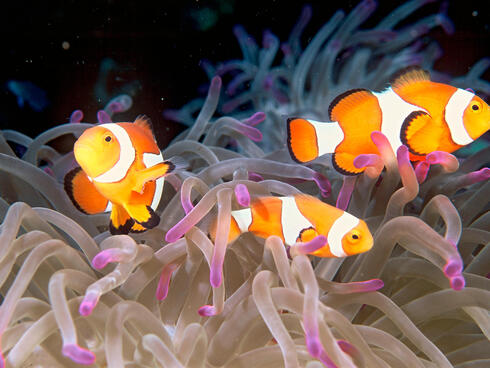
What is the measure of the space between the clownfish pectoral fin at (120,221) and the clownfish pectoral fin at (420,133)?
62 cm

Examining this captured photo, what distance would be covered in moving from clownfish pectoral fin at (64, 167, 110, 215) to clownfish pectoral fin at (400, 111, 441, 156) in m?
0.67

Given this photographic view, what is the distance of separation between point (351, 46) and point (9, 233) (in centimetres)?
175

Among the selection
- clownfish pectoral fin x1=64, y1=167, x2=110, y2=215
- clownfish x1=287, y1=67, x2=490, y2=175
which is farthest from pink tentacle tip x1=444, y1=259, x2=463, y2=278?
clownfish pectoral fin x1=64, y1=167, x2=110, y2=215

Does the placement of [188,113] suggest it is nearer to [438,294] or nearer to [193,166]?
[193,166]

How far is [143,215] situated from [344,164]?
1.44ft

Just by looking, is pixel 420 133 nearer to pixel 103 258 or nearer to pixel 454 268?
pixel 454 268

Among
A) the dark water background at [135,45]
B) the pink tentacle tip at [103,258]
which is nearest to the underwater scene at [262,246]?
the pink tentacle tip at [103,258]

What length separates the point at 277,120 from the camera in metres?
2.03

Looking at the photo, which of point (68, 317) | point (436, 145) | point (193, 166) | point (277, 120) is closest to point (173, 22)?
point (277, 120)

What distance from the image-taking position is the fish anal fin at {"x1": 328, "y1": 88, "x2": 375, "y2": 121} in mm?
1152

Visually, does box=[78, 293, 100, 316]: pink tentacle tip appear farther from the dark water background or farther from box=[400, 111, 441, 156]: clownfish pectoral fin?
the dark water background

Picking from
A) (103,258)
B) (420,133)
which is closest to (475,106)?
(420,133)

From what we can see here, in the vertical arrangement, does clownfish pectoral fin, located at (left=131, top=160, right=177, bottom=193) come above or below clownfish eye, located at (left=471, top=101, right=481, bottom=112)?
below

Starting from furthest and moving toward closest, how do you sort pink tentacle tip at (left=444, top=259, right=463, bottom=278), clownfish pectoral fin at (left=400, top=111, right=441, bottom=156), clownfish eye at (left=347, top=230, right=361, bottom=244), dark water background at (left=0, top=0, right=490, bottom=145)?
dark water background at (left=0, top=0, right=490, bottom=145), clownfish pectoral fin at (left=400, top=111, right=441, bottom=156), clownfish eye at (left=347, top=230, right=361, bottom=244), pink tentacle tip at (left=444, top=259, right=463, bottom=278)
